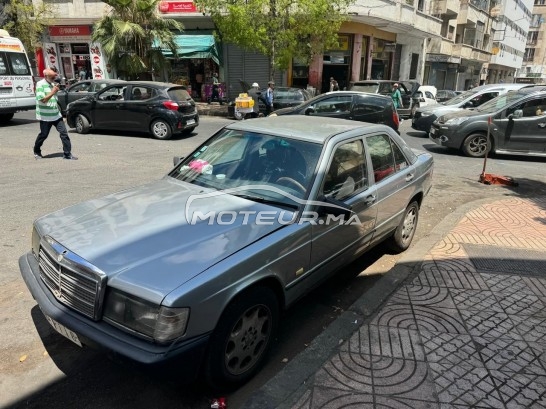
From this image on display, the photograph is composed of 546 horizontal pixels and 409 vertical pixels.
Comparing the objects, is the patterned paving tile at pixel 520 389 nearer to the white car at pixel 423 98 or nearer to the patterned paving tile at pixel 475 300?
the patterned paving tile at pixel 475 300

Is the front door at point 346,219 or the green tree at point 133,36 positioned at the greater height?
the green tree at point 133,36

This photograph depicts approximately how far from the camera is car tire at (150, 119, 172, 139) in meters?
11.8

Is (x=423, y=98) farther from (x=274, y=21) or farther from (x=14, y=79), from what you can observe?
(x=14, y=79)

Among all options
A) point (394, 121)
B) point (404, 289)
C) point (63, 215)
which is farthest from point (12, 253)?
point (394, 121)

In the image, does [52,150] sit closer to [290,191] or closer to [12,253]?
[12,253]

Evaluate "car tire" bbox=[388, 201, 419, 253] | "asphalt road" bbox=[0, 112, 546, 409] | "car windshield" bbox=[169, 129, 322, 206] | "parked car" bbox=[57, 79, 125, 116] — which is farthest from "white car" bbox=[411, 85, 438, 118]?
"car windshield" bbox=[169, 129, 322, 206]

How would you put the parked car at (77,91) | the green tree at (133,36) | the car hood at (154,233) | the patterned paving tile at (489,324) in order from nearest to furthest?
the car hood at (154,233) → the patterned paving tile at (489,324) → the parked car at (77,91) → the green tree at (133,36)

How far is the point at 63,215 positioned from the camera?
317 cm

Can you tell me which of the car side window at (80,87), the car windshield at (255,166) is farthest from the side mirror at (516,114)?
the car side window at (80,87)

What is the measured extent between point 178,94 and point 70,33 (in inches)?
694

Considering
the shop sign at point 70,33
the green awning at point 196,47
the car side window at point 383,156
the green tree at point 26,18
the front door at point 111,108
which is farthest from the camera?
the shop sign at point 70,33

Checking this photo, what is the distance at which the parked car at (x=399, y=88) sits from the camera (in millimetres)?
17188

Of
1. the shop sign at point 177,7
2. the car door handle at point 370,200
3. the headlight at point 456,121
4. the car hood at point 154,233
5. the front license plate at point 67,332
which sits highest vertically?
the shop sign at point 177,7

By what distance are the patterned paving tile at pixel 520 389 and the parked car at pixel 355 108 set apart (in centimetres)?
945
